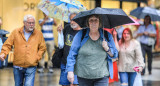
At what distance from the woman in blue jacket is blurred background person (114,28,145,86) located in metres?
2.19

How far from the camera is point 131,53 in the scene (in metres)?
7.18

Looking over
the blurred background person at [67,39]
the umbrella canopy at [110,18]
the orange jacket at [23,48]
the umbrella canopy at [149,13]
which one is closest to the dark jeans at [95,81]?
the umbrella canopy at [110,18]

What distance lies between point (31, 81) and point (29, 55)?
19.7 inches

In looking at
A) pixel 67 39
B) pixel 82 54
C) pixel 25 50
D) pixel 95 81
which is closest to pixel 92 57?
pixel 82 54

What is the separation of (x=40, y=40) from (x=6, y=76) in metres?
5.09

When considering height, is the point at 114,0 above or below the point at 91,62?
above

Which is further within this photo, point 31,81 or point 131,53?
point 131,53

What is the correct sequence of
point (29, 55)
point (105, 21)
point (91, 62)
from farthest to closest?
point (29, 55), point (105, 21), point (91, 62)

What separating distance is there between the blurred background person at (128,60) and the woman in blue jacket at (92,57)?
86.2 inches

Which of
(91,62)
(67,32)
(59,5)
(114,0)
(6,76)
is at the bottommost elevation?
(6,76)

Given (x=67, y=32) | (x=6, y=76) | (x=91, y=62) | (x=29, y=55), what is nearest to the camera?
(x=91, y=62)

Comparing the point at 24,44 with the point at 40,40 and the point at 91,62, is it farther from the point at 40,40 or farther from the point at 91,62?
the point at 91,62

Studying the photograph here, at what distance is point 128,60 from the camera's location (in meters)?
7.21

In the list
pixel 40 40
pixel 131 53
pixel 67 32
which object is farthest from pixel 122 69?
pixel 40 40
